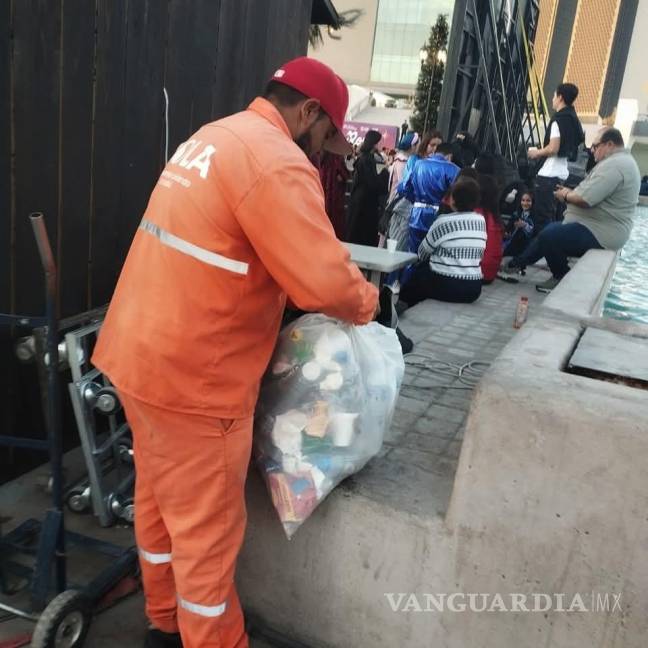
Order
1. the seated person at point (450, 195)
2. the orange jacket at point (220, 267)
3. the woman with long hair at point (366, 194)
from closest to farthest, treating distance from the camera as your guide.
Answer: the orange jacket at point (220, 267) < the seated person at point (450, 195) < the woman with long hair at point (366, 194)

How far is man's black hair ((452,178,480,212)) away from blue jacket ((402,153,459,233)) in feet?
3.69

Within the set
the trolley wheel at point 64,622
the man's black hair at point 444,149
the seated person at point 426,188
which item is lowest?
the trolley wheel at point 64,622

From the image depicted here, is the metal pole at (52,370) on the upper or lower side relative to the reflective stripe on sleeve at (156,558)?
upper

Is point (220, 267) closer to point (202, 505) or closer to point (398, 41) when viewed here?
point (202, 505)

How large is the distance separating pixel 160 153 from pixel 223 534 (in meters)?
2.49

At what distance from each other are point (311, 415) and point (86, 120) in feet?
6.47

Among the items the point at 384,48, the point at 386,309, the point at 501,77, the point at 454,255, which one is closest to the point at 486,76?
the point at 501,77

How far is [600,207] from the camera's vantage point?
20.0ft

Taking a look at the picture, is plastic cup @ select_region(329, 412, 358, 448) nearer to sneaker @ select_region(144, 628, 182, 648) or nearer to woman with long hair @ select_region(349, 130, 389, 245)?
sneaker @ select_region(144, 628, 182, 648)

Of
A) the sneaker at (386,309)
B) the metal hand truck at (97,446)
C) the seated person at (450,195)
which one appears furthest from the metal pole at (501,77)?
the metal hand truck at (97,446)

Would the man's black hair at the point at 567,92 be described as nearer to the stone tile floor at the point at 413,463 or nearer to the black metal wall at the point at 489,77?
the black metal wall at the point at 489,77

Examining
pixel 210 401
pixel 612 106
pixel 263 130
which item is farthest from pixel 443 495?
pixel 612 106

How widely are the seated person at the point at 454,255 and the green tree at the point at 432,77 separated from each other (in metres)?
8.17

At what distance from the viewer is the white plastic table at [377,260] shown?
380 cm
